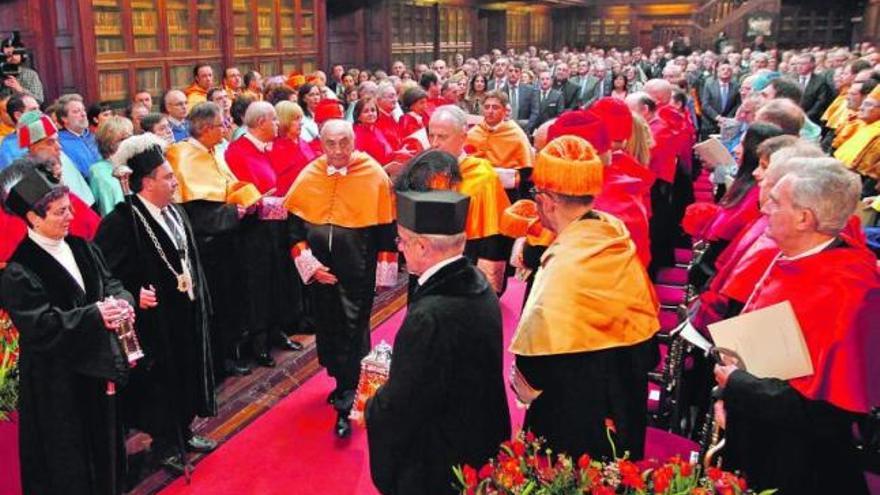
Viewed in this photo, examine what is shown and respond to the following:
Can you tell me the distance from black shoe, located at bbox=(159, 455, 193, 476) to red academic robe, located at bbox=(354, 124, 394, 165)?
303cm

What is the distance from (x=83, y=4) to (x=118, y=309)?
5436mm

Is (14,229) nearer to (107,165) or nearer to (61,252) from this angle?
(61,252)

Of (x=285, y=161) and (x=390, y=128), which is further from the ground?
(x=390, y=128)

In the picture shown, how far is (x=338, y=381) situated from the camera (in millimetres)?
4117

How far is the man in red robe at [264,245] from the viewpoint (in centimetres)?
471

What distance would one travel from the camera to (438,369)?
2.08m

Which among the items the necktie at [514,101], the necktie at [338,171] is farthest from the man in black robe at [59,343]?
the necktie at [514,101]

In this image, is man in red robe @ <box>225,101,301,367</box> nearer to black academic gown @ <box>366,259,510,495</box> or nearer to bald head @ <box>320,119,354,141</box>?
bald head @ <box>320,119,354,141</box>

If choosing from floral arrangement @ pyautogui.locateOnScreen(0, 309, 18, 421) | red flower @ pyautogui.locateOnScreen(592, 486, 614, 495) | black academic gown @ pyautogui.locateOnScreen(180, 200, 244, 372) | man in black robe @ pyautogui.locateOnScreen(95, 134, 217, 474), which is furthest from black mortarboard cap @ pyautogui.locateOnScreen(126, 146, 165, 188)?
red flower @ pyautogui.locateOnScreen(592, 486, 614, 495)

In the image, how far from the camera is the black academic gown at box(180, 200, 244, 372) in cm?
443

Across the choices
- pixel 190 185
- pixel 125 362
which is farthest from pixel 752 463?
pixel 190 185

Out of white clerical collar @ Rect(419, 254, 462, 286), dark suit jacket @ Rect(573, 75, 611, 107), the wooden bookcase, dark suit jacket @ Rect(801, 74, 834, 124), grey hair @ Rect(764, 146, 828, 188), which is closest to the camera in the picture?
white clerical collar @ Rect(419, 254, 462, 286)

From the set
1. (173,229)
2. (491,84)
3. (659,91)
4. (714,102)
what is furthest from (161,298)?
(714,102)

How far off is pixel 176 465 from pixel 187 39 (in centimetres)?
649
